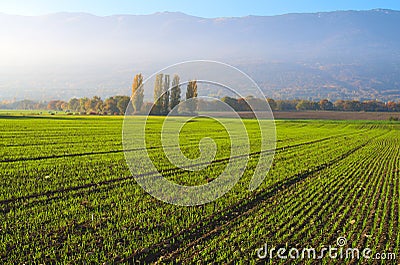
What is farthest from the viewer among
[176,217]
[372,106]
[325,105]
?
[325,105]

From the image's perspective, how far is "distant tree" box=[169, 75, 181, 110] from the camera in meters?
11.5

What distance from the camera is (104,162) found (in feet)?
57.2

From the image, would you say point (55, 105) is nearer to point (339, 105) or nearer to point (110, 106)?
point (110, 106)

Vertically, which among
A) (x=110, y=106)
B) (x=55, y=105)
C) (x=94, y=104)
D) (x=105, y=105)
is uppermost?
(x=55, y=105)

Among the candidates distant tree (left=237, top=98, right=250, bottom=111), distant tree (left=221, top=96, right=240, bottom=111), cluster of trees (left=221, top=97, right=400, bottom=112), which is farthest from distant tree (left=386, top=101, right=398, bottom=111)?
distant tree (left=221, top=96, right=240, bottom=111)

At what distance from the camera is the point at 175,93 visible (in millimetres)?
11867

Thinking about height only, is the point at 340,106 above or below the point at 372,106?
below

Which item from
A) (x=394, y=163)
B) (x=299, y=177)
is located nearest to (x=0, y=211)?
(x=299, y=177)

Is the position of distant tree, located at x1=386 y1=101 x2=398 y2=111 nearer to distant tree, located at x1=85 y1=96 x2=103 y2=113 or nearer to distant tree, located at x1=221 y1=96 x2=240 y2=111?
distant tree, located at x1=85 y1=96 x2=103 y2=113

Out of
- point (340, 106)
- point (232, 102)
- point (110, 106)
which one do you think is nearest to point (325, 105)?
point (340, 106)

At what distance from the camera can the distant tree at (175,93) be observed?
11.5 metres

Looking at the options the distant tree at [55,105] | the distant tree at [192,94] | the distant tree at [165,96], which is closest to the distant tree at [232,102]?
the distant tree at [192,94]

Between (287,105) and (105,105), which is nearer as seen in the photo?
(105,105)

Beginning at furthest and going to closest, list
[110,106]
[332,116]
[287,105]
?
[287,105] → [332,116] → [110,106]
